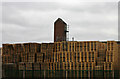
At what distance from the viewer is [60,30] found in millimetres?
20625

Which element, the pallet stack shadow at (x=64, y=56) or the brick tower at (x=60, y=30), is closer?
the pallet stack shadow at (x=64, y=56)

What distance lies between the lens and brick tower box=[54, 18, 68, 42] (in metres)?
20.6

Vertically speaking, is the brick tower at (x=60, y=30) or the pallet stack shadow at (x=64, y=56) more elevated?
the brick tower at (x=60, y=30)

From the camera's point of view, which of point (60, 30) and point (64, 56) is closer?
point (64, 56)

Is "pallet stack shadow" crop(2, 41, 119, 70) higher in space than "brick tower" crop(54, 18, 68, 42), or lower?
lower

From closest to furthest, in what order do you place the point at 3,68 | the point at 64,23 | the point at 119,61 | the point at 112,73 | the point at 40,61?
the point at 112,73 → the point at 40,61 → the point at 3,68 → the point at 119,61 → the point at 64,23

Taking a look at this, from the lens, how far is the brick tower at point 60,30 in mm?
20609

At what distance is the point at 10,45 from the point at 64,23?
7.65m

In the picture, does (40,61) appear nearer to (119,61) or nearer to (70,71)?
(70,71)

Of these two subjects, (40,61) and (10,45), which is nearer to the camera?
(40,61)

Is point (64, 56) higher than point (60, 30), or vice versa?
point (60, 30)

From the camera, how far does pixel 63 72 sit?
1481cm

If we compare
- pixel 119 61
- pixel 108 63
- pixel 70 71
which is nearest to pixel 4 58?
pixel 70 71

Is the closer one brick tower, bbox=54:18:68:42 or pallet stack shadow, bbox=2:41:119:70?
pallet stack shadow, bbox=2:41:119:70
